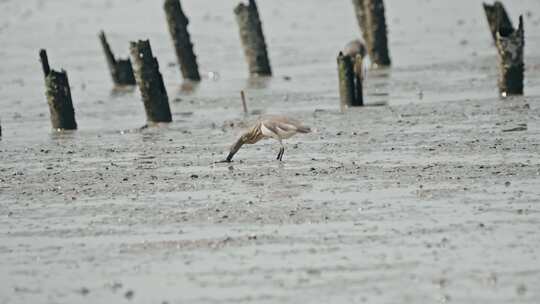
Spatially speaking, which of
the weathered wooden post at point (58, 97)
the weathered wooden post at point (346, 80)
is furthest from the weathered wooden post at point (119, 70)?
the weathered wooden post at point (346, 80)

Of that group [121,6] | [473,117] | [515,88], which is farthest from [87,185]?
[121,6]

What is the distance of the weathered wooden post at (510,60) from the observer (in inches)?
733

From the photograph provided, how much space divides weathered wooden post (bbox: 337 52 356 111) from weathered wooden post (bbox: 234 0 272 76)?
567cm

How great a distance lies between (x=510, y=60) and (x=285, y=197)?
7413 mm

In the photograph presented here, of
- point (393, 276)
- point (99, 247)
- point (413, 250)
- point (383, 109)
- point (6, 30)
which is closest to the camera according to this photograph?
point (393, 276)

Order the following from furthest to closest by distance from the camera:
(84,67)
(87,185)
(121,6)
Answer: (121,6), (84,67), (87,185)

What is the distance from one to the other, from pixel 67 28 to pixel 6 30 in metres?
1.84

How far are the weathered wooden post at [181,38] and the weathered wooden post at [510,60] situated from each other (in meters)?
7.74

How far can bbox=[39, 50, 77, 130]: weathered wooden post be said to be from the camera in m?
18.7

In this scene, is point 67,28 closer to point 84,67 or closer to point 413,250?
point 84,67

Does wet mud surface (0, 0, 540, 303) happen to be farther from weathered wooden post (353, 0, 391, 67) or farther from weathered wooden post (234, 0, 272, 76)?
weathered wooden post (353, 0, 391, 67)

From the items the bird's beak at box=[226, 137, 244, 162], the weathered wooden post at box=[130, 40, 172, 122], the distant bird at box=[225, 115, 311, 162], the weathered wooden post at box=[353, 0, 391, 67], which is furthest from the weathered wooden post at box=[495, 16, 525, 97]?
the weathered wooden post at box=[353, 0, 391, 67]

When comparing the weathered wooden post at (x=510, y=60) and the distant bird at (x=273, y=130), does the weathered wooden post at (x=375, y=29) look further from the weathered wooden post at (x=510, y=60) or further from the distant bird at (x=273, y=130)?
the distant bird at (x=273, y=130)

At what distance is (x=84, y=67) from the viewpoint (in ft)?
95.6
